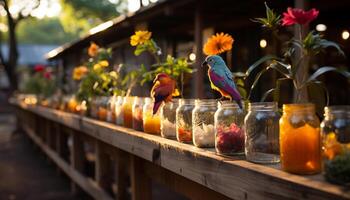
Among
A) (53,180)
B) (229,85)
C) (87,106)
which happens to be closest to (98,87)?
(87,106)

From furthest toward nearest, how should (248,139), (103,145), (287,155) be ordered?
1. (103,145)
2. (248,139)
3. (287,155)

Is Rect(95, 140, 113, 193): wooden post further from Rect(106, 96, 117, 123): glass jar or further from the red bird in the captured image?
the red bird

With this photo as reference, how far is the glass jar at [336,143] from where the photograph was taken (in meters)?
1.11

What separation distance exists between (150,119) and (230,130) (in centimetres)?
85

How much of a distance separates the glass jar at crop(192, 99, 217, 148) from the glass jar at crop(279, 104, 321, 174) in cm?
52

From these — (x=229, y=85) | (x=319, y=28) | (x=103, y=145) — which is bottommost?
(x=103, y=145)

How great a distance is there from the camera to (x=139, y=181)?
266 centimetres

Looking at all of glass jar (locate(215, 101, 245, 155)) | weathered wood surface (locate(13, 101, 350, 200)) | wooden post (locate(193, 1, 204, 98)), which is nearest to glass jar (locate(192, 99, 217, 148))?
weathered wood surface (locate(13, 101, 350, 200))

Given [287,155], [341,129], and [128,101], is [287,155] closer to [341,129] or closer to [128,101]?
[341,129]

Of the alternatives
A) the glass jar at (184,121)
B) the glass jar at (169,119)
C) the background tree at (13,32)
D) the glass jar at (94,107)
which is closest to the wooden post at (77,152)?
the glass jar at (94,107)

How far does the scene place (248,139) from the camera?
4.87 feet

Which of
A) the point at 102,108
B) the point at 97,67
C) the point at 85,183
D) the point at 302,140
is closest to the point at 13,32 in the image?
the point at 85,183

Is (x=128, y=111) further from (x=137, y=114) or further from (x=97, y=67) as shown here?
(x=97, y=67)

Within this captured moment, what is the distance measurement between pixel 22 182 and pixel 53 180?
1.31ft
